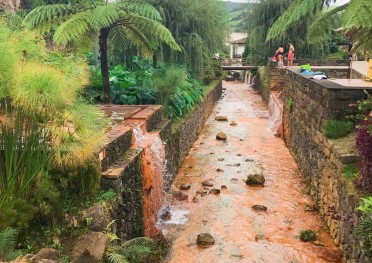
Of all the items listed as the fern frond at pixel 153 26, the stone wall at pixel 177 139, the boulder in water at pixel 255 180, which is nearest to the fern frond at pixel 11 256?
the stone wall at pixel 177 139

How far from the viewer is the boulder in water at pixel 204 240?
23.6 feet

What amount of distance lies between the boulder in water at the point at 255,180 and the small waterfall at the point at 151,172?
2550 mm

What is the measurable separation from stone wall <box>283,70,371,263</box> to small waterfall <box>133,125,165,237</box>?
3130 mm

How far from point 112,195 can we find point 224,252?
2494 mm

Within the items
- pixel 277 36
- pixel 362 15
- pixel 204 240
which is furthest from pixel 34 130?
pixel 277 36

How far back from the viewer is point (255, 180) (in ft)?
33.4

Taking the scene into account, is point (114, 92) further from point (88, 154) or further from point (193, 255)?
point (88, 154)

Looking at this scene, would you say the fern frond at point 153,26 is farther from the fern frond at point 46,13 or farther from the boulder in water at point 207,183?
the boulder in water at point 207,183

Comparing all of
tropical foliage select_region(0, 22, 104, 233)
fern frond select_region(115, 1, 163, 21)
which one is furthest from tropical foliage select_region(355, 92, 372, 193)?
fern frond select_region(115, 1, 163, 21)

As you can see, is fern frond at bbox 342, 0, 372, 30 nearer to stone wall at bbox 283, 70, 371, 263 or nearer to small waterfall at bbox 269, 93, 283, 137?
stone wall at bbox 283, 70, 371, 263

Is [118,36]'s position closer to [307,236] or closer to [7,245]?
[307,236]

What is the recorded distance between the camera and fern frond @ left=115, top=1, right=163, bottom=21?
30.5ft

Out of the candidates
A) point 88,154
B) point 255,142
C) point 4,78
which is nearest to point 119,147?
point 88,154

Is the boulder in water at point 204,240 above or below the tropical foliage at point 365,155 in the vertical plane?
below
